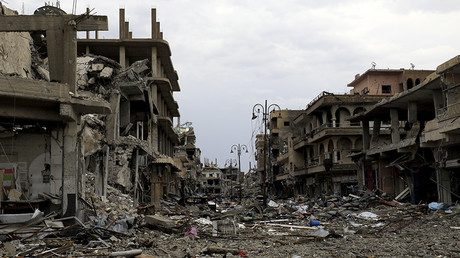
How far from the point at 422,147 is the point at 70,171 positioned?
18266mm

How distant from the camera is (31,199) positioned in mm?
13172

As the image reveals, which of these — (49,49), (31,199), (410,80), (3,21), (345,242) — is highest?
(410,80)

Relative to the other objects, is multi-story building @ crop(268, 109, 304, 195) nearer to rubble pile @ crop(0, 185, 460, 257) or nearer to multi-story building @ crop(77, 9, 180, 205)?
multi-story building @ crop(77, 9, 180, 205)

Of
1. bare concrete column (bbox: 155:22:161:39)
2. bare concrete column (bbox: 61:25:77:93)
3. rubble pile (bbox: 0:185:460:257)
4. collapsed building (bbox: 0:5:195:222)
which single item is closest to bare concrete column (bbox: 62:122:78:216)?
collapsed building (bbox: 0:5:195:222)

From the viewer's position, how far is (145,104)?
101 feet

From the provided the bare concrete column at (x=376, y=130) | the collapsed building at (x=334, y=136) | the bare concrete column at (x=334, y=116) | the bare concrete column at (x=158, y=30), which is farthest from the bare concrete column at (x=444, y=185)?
the bare concrete column at (x=158, y=30)

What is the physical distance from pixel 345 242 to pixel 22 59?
15.1 metres

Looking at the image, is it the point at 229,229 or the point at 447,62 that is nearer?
the point at 229,229

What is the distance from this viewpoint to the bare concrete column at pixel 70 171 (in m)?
13.1

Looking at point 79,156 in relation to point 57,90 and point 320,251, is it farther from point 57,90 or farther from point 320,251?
point 320,251

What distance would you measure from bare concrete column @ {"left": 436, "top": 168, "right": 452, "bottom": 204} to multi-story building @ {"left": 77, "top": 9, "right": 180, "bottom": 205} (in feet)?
49.6

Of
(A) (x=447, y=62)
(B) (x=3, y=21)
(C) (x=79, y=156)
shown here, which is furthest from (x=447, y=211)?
(B) (x=3, y=21)

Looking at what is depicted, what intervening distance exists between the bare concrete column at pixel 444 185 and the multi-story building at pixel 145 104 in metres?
15.1

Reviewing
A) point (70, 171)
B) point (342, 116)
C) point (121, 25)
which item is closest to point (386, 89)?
point (342, 116)
